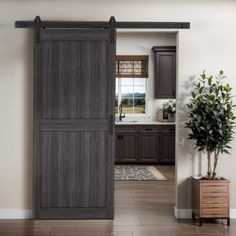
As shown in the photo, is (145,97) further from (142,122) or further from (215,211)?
(215,211)

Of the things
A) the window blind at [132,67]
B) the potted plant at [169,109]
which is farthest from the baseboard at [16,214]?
the window blind at [132,67]

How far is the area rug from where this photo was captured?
325 inches

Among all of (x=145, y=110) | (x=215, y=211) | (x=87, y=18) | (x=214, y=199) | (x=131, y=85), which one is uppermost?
(x=87, y=18)

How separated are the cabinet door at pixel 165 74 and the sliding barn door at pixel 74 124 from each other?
503 centimetres

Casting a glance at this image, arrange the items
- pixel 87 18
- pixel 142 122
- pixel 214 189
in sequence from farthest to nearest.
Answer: pixel 142 122, pixel 87 18, pixel 214 189

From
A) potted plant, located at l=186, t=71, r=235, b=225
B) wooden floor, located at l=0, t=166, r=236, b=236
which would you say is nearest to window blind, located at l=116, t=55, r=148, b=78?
wooden floor, located at l=0, t=166, r=236, b=236

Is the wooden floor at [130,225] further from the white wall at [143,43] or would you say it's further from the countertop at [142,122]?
the white wall at [143,43]

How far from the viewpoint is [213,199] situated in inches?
200

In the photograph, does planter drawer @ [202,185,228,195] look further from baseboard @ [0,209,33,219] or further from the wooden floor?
baseboard @ [0,209,33,219]

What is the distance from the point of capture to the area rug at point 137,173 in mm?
8257

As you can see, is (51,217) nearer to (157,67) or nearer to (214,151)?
(214,151)

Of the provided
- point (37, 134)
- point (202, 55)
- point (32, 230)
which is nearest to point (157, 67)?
point (202, 55)

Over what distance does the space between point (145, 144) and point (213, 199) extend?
4839 millimetres

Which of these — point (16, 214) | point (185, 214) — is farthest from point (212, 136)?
point (16, 214)
